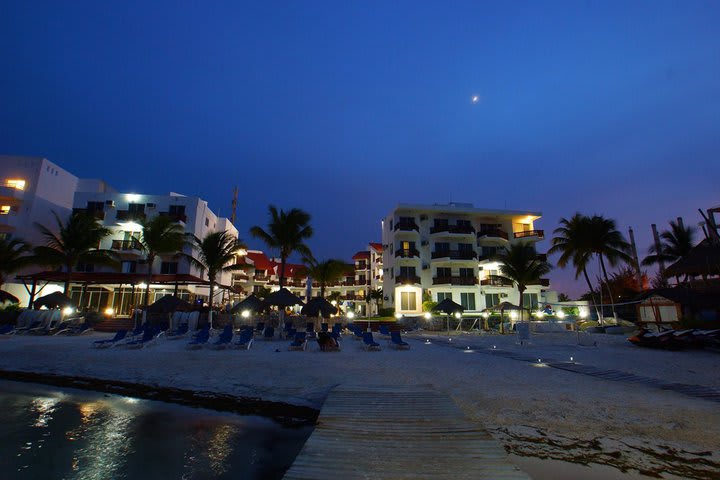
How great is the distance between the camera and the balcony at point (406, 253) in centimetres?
3647

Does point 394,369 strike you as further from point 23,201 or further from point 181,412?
point 23,201

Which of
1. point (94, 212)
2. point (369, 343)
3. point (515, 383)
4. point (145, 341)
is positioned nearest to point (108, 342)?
point (145, 341)

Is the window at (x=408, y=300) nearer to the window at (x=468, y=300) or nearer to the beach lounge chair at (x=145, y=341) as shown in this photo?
the window at (x=468, y=300)

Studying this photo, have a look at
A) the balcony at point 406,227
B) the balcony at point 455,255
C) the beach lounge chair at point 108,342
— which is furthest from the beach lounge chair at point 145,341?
the balcony at point 455,255

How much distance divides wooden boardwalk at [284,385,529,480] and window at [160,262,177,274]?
103ft

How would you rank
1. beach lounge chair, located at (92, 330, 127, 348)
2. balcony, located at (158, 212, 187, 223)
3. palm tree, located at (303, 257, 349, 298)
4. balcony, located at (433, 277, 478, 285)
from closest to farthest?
1. beach lounge chair, located at (92, 330, 127, 348)
2. balcony, located at (158, 212, 187, 223)
3. palm tree, located at (303, 257, 349, 298)
4. balcony, located at (433, 277, 478, 285)

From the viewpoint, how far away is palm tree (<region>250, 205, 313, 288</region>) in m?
24.8

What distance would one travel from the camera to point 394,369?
1108cm

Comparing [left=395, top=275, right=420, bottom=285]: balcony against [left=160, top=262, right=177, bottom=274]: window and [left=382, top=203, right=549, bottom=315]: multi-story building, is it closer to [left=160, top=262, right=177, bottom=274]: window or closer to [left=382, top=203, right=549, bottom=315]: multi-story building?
[left=382, top=203, right=549, bottom=315]: multi-story building

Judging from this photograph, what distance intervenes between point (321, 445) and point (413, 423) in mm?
1643

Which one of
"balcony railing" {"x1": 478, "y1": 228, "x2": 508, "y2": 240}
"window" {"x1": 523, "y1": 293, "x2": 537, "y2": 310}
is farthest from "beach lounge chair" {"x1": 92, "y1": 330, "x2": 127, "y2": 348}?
"window" {"x1": 523, "y1": 293, "x2": 537, "y2": 310}

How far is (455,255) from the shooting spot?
37.3 metres

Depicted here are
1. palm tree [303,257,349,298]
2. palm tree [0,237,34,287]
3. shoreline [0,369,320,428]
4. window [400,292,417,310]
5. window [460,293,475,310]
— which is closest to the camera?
shoreline [0,369,320,428]

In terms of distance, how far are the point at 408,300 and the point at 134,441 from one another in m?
31.5
